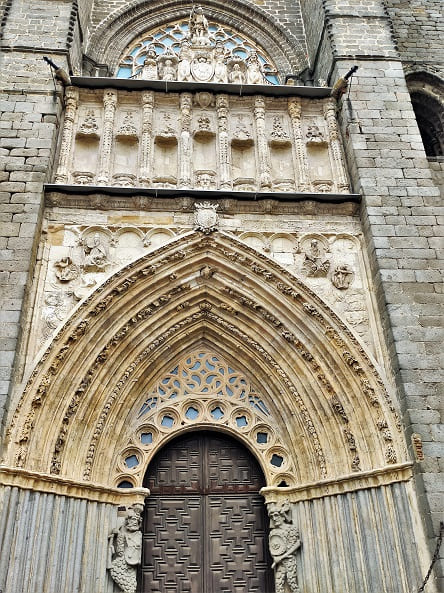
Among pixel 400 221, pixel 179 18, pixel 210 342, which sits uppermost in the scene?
pixel 179 18

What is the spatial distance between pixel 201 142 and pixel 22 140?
247cm

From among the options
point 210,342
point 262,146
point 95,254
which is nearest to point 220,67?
point 262,146

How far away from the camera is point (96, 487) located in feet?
21.5

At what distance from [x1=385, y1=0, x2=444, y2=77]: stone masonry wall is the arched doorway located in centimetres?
756

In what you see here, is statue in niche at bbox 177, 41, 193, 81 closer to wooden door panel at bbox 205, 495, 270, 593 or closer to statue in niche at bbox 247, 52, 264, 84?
statue in niche at bbox 247, 52, 264, 84

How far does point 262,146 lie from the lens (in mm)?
8438

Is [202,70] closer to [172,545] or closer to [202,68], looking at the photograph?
[202,68]

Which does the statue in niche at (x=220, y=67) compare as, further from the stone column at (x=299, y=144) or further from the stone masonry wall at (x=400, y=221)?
the stone masonry wall at (x=400, y=221)

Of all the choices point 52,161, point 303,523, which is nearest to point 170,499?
point 303,523

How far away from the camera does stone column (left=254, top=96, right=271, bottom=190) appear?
812 centimetres

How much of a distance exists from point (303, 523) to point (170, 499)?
1.60 meters

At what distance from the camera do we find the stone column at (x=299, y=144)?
26.8 ft

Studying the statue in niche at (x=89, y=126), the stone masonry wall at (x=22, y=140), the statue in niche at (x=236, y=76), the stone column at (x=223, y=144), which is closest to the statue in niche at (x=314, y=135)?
the stone column at (x=223, y=144)

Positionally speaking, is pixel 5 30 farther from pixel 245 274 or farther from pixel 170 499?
pixel 170 499
